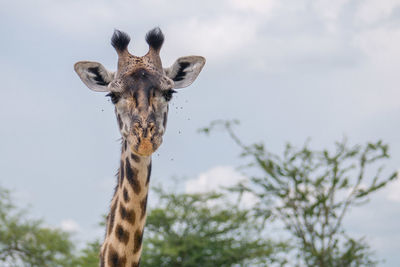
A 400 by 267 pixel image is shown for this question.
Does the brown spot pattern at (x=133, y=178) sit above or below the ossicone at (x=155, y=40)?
below

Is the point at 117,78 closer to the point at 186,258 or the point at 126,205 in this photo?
the point at 126,205

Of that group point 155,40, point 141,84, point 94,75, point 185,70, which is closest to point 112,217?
point 141,84

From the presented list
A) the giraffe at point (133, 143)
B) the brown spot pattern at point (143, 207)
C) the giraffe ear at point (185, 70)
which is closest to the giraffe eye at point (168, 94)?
the giraffe at point (133, 143)

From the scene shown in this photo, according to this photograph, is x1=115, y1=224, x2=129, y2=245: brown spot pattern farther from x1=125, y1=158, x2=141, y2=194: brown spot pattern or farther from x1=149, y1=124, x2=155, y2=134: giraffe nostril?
x1=149, y1=124, x2=155, y2=134: giraffe nostril

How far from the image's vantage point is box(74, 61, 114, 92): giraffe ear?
6.07 m

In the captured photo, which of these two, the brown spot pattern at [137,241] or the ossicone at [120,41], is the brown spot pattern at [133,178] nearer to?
the brown spot pattern at [137,241]

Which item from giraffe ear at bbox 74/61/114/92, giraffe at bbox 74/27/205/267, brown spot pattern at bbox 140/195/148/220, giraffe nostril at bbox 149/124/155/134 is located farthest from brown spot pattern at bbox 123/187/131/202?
giraffe ear at bbox 74/61/114/92

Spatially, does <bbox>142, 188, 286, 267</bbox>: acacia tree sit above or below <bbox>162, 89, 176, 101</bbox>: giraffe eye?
above

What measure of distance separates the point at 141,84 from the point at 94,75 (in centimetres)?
90

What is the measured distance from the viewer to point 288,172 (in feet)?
63.7

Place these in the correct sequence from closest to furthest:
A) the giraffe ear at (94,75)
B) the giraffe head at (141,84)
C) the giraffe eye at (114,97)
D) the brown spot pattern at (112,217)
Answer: the giraffe head at (141,84), the brown spot pattern at (112,217), the giraffe eye at (114,97), the giraffe ear at (94,75)

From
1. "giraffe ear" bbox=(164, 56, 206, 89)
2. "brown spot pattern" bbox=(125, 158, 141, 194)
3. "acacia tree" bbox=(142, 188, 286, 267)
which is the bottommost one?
"brown spot pattern" bbox=(125, 158, 141, 194)

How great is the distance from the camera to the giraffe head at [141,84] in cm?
499

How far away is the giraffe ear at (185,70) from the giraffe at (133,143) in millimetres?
319
